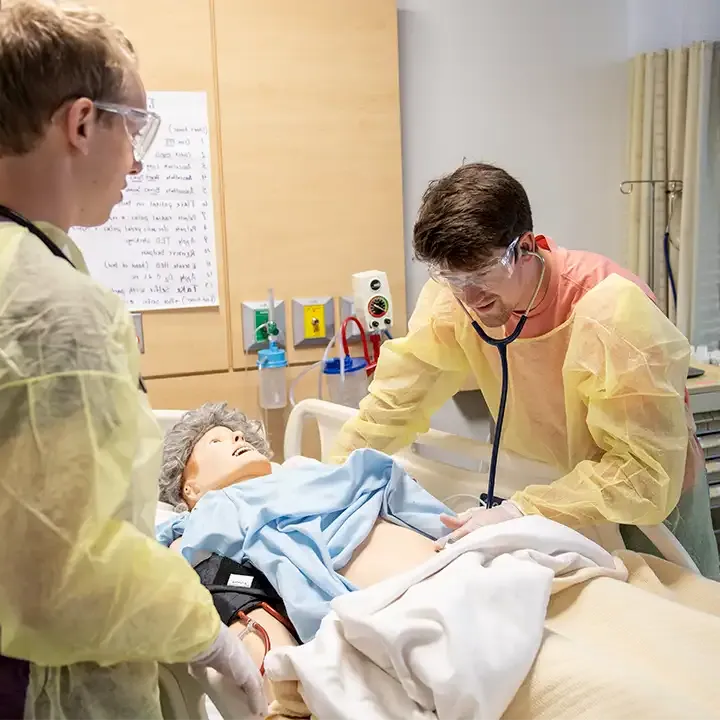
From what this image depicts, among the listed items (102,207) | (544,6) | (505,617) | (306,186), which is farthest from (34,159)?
(544,6)

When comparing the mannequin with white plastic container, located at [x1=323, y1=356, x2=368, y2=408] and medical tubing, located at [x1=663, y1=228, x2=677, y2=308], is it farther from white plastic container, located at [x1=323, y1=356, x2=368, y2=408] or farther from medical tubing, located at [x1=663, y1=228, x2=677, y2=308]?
medical tubing, located at [x1=663, y1=228, x2=677, y2=308]

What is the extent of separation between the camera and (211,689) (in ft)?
3.44

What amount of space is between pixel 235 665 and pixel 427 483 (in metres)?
1.11

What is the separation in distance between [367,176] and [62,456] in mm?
1977

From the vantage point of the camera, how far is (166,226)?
2.41m

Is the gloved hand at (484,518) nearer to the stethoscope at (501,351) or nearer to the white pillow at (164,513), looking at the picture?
the stethoscope at (501,351)

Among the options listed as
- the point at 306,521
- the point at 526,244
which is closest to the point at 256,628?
the point at 306,521

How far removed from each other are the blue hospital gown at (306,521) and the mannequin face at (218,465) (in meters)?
0.08

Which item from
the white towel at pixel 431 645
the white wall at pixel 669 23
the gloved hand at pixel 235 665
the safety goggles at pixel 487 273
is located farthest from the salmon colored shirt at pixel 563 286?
the white wall at pixel 669 23

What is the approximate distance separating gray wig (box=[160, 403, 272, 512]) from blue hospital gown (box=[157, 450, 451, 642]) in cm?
18

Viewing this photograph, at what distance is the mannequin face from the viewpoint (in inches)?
76.3

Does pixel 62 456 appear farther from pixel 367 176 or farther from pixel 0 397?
pixel 367 176

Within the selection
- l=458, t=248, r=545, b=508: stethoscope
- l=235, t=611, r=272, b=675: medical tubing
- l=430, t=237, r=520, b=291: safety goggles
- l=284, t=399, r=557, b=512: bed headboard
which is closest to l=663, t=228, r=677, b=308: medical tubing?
l=284, t=399, r=557, b=512: bed headboard

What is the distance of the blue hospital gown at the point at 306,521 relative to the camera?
4.96 feet
